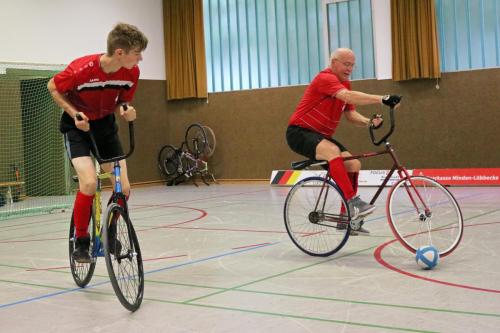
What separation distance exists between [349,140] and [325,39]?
2004 millimetres

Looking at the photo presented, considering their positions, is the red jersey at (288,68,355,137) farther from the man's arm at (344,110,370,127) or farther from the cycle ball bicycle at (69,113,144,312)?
the cycle ball bicycle at (69,113,144,312)

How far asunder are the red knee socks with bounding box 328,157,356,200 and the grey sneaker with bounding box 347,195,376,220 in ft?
0.14

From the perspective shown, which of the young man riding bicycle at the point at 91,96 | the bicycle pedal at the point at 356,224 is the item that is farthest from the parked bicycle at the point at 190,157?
the young man riding bicycle at the point at 91,96

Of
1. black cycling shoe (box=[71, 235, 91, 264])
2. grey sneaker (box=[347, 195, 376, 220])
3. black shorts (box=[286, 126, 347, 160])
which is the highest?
black shorts (box=[286, 126, 347, 160])

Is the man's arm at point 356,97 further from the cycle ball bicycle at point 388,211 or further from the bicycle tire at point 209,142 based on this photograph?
the bicycle tire at point 209,142

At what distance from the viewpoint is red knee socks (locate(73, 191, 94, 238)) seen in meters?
3.93

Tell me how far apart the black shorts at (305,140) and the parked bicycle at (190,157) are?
9.31 m

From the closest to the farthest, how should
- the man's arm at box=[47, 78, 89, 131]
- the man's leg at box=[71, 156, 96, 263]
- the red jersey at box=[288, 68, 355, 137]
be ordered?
1. the man's arm at box=[47, 78, 89, 131]
2. the man's leg at box=[71, 156, 96, 263]
3. the red jersey at box=[288, 68, 355, 137]

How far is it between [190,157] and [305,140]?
31.7ft

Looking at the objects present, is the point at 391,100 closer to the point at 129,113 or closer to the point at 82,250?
the point at 129,113

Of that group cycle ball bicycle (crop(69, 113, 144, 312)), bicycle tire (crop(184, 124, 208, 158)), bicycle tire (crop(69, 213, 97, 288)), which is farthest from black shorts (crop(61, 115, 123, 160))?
bicycle tire (crop(184, 124, 208, 158))

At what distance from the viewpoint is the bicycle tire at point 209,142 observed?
14617 millimetres

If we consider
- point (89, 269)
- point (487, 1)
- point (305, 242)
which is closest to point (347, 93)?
point (305, 242)

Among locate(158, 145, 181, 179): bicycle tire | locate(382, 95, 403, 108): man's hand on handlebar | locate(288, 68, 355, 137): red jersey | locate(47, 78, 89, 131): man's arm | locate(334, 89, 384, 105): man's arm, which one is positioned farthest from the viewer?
locate(158, 145, 181, 179): bicycle tire
